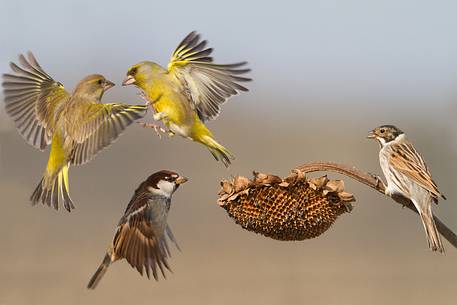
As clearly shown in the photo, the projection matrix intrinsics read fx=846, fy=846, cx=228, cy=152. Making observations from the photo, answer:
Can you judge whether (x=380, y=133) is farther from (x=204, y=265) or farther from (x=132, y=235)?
(x=204, y=265)

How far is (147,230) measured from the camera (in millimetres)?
2570

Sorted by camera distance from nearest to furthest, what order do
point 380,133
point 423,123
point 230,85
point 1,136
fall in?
1. point 230,85
2. point 1,136
3. point 380,133
4. point 423,123

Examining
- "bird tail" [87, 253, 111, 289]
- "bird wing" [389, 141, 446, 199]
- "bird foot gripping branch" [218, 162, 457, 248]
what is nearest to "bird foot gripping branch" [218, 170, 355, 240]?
"bird foot gripping branch" [218, 162, 457, 248]

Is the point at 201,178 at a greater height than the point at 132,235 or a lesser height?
greater

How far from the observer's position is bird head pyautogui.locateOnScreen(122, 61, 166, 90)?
2426mm

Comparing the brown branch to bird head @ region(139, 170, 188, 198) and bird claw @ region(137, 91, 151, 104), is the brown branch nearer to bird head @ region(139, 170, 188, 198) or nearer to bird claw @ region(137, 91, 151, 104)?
bird head @ region(139, 170, 188, 198)

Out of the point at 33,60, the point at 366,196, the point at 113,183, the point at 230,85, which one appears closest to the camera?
the point at 230,85

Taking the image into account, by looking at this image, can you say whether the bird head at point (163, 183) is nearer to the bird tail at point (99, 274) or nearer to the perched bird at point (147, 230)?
the perched bird at point (147, 230)

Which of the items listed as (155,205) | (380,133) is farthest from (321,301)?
(155,205)

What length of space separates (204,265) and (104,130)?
1595 cm

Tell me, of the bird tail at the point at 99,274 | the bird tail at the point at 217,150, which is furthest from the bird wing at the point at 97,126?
the bird tail at the point at 99,274

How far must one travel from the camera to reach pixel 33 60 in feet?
8.93

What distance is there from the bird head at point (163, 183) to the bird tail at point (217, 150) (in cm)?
18

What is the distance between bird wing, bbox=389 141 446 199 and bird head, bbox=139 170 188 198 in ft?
3.81
